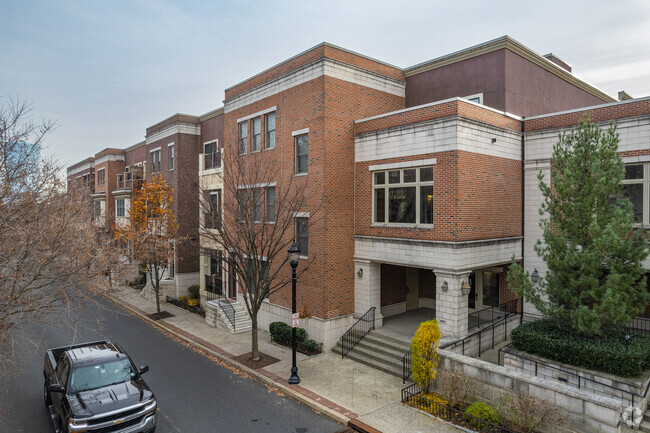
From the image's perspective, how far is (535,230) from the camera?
1691 cm

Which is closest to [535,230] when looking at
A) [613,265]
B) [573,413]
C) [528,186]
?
[528,186]

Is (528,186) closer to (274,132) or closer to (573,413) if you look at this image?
(573,413)

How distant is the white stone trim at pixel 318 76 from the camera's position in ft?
56.4

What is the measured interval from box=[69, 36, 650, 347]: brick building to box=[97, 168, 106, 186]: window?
28.5 metres

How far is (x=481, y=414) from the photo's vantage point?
10445 millimetres

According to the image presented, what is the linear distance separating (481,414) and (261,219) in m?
10.6

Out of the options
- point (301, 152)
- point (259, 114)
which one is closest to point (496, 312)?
point (301, 152)

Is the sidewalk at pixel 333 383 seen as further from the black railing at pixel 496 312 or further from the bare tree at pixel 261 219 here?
the black railing at pixel 496 312

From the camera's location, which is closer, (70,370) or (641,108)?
(70,370)

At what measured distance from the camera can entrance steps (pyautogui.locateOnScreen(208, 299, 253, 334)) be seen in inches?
786

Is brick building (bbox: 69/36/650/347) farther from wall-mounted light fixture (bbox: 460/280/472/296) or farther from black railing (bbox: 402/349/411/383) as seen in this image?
black railing (bbox: 402/349/411/383)

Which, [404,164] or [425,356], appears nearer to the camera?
[425,356]

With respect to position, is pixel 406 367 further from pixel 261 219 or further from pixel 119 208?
pixel 119 208

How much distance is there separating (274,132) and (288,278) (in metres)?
6.95
